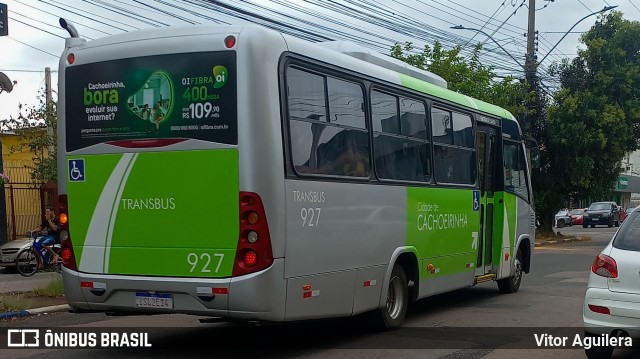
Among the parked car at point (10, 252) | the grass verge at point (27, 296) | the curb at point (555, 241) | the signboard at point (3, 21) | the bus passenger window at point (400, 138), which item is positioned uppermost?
the signboard at point (3, 21)

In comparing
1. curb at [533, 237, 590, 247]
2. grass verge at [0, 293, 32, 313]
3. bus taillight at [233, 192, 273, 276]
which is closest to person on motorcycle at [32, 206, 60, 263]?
grass verge at [0, 293, 32, 313]

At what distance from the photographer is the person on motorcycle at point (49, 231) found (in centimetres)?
1766

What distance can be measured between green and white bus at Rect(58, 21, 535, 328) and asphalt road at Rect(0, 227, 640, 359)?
1.90 feet

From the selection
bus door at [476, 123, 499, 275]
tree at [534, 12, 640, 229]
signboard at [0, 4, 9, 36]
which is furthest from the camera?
tree at [534, 12, 640, 229]

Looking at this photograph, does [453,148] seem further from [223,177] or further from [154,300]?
[154,300]

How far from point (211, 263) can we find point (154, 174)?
1087 mm

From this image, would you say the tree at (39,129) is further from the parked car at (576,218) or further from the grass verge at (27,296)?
the parked car at (576,218)

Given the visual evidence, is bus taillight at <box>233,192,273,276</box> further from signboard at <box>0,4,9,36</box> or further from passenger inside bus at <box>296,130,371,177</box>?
signboard at <box>0,4,9,36</box>

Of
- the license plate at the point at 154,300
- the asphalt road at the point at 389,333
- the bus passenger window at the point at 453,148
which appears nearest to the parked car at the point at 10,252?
the asphalt road at the point at 389,333

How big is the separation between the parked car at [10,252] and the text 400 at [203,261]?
12.5 meters

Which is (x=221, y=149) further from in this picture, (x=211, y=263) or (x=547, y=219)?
(x=547, y=219)

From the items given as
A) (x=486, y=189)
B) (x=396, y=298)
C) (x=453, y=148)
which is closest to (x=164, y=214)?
(x=396, y=298)

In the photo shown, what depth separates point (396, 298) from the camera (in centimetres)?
974

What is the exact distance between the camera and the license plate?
286 inches
